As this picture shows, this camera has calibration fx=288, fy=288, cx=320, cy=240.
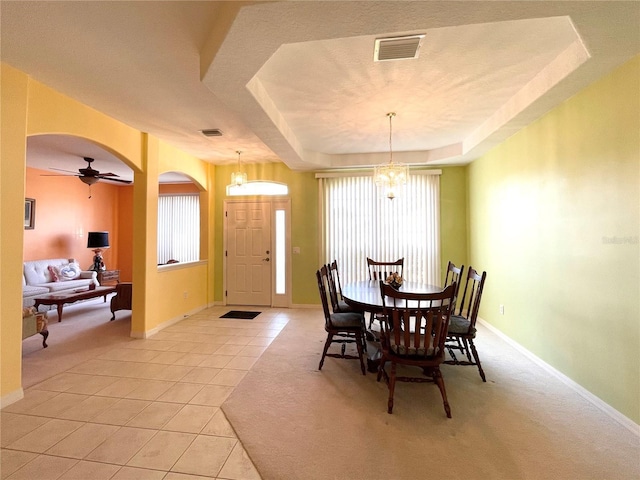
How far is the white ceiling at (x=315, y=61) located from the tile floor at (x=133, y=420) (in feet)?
8.25

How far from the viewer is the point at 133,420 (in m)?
2.11

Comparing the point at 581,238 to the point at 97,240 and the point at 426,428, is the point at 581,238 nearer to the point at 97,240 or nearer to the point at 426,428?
the point at 426,428

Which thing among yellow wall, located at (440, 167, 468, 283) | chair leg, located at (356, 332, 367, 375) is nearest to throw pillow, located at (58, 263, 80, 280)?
chair leg, located at (356, 332, 367, 375)

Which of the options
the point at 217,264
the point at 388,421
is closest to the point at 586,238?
the point at 388,421

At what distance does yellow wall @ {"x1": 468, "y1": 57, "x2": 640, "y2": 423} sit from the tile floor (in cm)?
270

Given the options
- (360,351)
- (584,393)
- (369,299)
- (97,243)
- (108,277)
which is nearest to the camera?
(584,393)

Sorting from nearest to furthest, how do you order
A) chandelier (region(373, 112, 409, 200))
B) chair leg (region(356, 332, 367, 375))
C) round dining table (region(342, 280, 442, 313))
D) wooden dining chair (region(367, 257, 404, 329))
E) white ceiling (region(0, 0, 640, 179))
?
1. white ceiling (region(0, 0, 640, 179))
2. round dining table (region(342, 280, 442, 313))
3. chair leg (region(356, 332, 367, 375))
4. chandelier (region(373, 112, 409, 200))
5. wooden dining chair (region(367, 257, 404, 329))

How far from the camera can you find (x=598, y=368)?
7.51 ft

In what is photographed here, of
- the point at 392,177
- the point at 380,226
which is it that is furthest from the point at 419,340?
the point at 380,226

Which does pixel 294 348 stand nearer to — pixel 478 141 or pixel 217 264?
pixel 217 264

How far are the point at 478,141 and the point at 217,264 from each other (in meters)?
4.82

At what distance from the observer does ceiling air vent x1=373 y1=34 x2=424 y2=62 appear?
1938 mm

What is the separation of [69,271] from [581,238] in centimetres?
817

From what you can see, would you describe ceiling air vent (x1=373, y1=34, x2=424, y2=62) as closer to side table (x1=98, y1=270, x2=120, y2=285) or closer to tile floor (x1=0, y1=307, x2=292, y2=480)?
tile floor (x1=0, y1=307, x2=292, y2=480)
